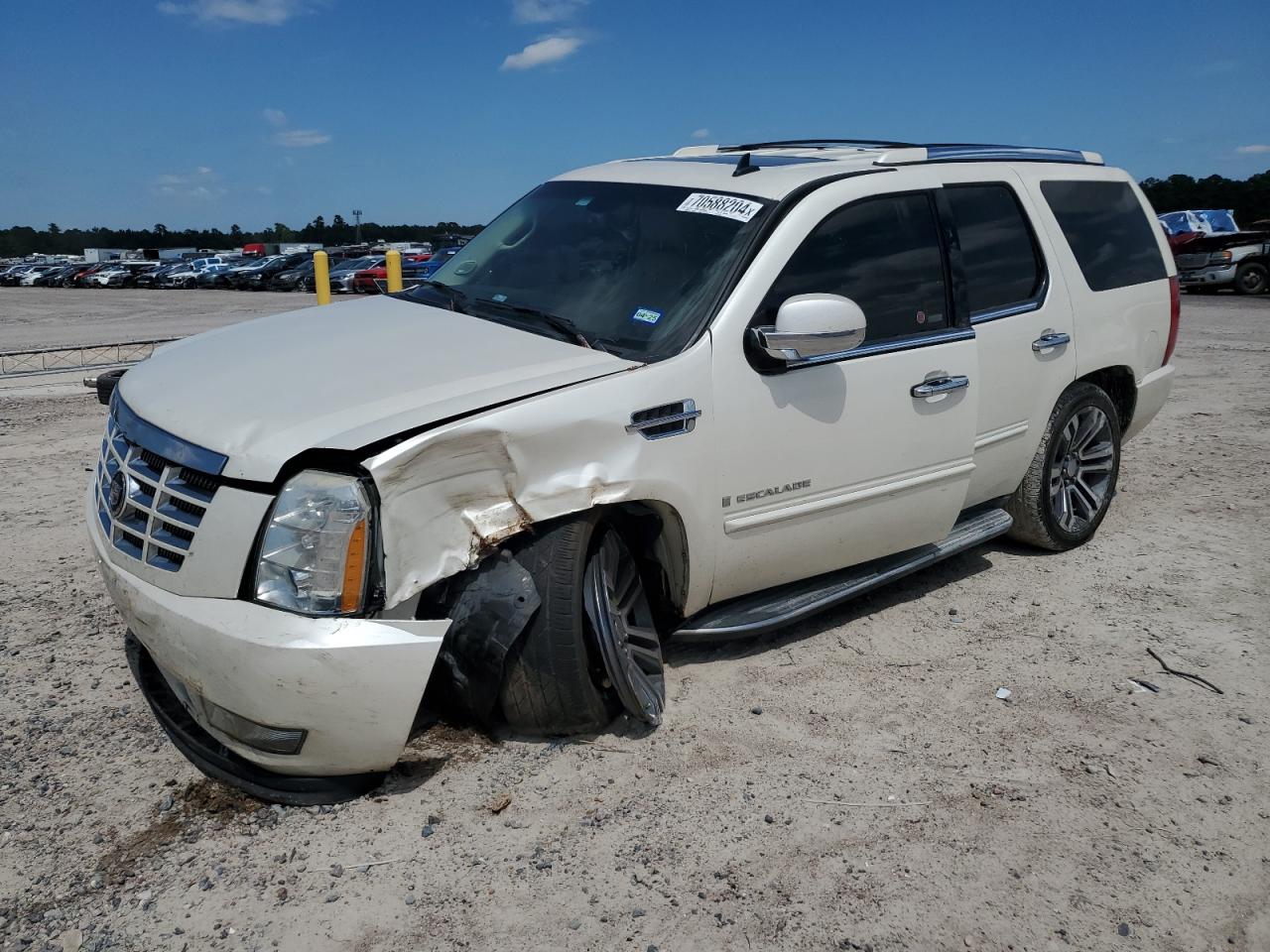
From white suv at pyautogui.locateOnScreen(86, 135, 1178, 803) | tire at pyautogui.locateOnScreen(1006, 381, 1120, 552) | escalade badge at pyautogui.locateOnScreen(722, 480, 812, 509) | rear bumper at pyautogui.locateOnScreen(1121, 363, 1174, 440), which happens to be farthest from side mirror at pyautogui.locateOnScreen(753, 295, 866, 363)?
rear bumper at pyautogui.locateOnScreen(1121, 363, 1174, 440)

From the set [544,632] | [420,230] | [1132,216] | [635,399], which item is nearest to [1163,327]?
[1132,216]

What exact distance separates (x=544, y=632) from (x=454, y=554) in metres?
0.39

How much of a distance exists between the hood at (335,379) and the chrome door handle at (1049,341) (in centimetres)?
228

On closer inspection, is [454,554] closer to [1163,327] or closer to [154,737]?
[154,737]

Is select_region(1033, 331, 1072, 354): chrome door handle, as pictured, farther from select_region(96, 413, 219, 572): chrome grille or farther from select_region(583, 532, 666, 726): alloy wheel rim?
select_region(96, 413, 219, 572): chrome grille

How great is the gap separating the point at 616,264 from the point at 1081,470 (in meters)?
2.87

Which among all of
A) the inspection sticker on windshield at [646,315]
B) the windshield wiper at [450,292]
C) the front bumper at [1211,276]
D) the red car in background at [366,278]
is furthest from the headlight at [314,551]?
the red car in background at [366,278]

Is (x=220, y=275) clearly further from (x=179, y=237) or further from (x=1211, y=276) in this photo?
(x=179, y=237)

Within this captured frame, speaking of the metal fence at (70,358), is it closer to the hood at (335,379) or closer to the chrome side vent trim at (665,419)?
the hood at (335,379)

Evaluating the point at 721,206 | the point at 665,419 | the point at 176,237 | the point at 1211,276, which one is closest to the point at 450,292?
the point at 721,206

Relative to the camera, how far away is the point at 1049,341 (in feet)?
15.5

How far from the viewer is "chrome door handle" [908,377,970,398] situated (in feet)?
13.1

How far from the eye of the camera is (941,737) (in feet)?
11.6

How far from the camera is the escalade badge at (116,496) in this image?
310 centimetres
